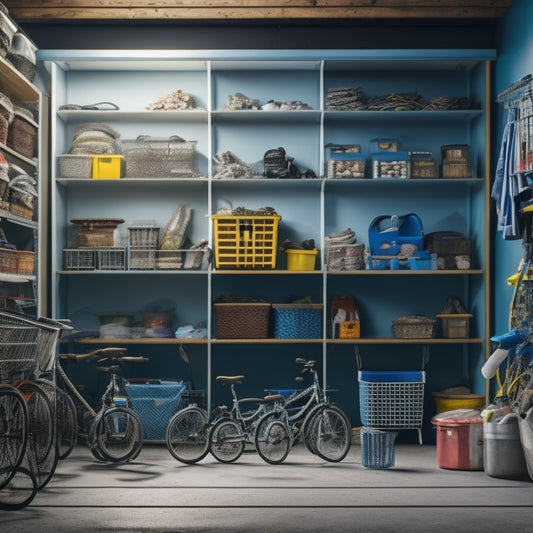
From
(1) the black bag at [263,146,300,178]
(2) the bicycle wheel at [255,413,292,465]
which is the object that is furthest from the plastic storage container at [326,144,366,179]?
(2) the bicycle wheel at [255,413,292,465]

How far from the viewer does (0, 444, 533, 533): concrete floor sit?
14.4ft

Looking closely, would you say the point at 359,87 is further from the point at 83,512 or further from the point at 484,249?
the point at 83,512

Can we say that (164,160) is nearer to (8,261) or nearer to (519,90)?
(8,261)

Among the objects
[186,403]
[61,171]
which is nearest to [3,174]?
[61,171]

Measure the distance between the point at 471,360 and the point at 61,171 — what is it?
4.18 metres

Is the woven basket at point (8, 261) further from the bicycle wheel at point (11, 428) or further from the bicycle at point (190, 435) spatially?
the bicycle wheel at point (11, 428)

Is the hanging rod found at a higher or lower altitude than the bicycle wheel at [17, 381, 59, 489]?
higher

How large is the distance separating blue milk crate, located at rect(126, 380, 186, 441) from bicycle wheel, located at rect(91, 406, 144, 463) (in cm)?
76

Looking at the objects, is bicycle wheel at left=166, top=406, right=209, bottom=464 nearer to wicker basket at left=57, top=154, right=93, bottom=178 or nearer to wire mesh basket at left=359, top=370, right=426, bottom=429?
wire mesh basket at left=359, top=370, right=426, bottom=429

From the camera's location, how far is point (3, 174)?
6.14 m

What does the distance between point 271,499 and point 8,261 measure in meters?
2.78

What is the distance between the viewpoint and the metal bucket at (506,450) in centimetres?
579

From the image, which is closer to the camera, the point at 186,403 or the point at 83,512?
the point at 83,512

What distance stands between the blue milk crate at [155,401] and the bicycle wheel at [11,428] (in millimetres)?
2452
